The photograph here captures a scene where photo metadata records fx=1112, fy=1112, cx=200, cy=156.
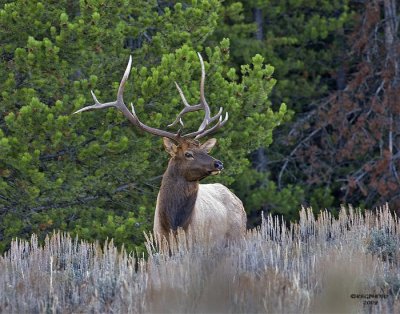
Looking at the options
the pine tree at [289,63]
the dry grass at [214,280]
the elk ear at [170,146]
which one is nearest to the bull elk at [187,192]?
the elk ear at [170,146]

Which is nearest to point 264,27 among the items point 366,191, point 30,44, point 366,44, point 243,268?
point 366,44

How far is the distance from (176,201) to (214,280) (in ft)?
10.7

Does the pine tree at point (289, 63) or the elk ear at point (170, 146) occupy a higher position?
the pine tree at point (289, 63)

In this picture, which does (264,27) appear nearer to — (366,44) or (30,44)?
(366,44)

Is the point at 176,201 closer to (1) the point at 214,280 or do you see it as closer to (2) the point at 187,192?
(2) the point at 187,192

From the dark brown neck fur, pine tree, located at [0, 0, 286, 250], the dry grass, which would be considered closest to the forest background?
pine tree, located at [0, 0, 286, 250]

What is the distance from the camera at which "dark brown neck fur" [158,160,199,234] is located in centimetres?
1152

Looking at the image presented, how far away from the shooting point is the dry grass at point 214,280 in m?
8.06

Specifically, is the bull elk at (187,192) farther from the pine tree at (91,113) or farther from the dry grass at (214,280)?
the pine tree at (91,113)

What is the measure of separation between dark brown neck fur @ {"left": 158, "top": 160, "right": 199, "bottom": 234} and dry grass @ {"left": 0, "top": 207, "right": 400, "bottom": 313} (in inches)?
56.1

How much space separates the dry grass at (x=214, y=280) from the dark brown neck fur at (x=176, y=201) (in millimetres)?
1424

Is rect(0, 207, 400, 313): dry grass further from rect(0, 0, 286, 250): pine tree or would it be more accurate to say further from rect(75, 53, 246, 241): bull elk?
rect(0, 0, 286, 250): pine tree

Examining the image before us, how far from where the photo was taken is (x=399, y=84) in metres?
19.5

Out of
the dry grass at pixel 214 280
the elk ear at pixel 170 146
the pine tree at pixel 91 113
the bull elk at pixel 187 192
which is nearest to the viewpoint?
the dry grass at pixel 214 280
